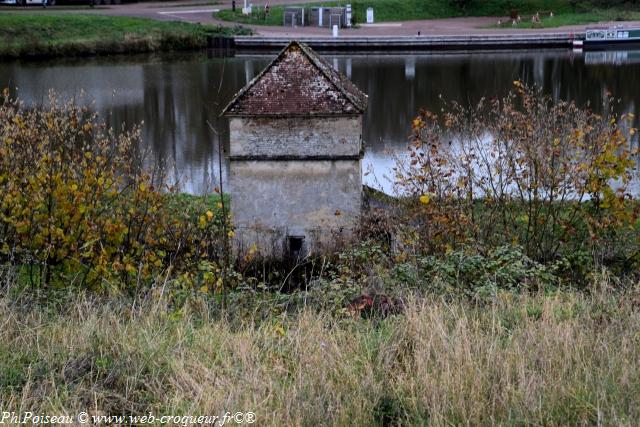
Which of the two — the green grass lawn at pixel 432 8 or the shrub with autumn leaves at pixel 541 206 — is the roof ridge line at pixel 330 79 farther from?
the green grass lawn at pixel 432 8

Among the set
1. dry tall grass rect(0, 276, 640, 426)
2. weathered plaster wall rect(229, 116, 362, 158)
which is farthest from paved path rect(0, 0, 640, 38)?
dry tall grass rect(0, 276, 640, 426)

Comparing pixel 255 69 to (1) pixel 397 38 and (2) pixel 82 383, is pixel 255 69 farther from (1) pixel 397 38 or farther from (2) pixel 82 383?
(2) pixel 82 383

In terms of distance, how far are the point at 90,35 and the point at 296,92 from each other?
33.3 metres

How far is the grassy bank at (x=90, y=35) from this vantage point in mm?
43406

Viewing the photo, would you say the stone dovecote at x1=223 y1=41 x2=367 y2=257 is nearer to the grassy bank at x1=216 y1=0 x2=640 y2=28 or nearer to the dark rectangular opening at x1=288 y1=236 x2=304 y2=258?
the dark rectangular opening at x1=288 y1=236 x2=304 y2=258

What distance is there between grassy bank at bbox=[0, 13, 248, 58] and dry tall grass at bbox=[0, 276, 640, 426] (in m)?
39.3

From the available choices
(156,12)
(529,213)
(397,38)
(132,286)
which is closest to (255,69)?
(397,38)

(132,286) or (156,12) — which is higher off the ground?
(156,12)

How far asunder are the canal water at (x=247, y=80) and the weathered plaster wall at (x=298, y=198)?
14.2 feet

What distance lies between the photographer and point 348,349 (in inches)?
232

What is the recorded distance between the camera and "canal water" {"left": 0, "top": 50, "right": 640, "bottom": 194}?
23391 mm

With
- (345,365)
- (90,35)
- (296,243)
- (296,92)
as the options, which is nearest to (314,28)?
(90,35)

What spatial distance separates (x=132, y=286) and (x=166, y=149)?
46.9 ft

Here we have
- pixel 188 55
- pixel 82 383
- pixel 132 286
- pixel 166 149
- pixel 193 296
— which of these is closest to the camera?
pixel 82 383
